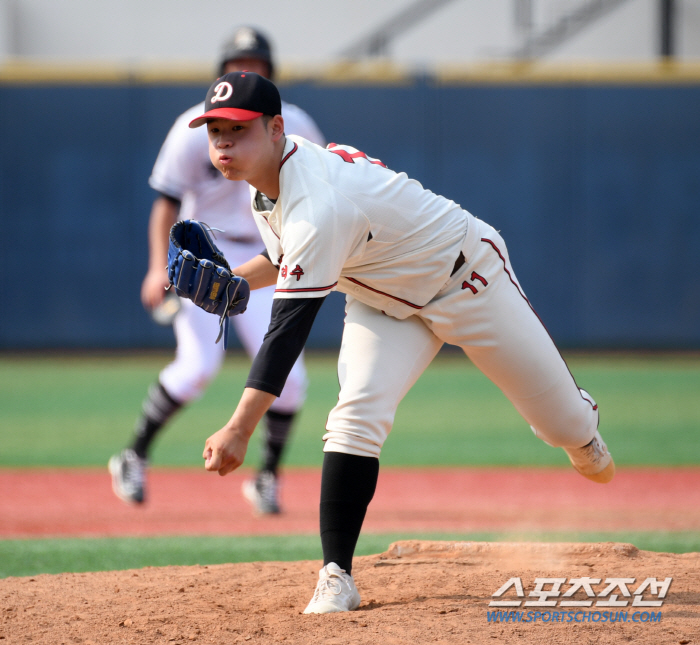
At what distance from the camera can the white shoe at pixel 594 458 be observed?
10.0 ft

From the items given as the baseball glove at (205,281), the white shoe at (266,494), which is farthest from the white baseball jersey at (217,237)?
the baseball glove at (205,281)

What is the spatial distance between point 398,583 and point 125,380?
8.39 meters

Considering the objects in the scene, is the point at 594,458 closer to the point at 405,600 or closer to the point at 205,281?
the point at 405,600

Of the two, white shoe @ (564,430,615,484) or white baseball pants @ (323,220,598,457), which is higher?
white baseball pants @ (323,220,598,457)

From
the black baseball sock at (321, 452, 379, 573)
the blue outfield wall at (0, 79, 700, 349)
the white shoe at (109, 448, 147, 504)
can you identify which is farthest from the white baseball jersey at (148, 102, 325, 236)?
the blue outfield wall at (0, 79, 700, 349)

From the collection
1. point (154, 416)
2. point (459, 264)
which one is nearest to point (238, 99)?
point (459, 264)

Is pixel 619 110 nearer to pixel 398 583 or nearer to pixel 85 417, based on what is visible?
pixel 85 417

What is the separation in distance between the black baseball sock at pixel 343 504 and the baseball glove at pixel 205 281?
0.53 meters

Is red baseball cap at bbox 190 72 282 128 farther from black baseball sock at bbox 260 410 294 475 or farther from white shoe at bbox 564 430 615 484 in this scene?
black baseball sock at bbox 260 410 294 475

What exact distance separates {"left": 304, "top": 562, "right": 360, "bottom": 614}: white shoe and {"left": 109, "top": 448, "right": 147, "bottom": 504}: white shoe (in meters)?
2.10

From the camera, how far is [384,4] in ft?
54.8

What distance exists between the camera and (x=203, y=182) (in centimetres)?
445

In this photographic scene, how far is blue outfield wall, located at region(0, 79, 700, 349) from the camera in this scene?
13328 mm

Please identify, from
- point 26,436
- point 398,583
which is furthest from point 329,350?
point 398,583
